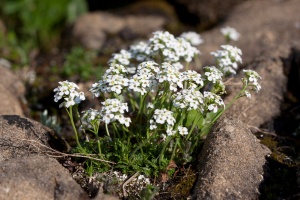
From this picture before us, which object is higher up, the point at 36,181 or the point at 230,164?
the point at 230,164

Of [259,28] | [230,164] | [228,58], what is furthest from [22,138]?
[259,28]

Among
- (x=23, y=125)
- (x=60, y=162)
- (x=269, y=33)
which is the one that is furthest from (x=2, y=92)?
(x=269, y=33)

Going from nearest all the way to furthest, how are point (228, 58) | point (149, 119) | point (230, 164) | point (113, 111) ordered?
point (113, 111), point (230, 164), point (149, 119), point (228, 58)

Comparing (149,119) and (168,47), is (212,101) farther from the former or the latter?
(168,47)

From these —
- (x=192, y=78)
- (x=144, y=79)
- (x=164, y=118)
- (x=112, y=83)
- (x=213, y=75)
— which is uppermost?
(x=213, y=75)

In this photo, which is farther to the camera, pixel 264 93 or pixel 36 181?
pixel 264 93

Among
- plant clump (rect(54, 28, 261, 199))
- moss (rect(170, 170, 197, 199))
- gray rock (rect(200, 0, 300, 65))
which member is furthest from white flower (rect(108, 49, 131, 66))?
gray rock (rect(200, 0, 300, 65))

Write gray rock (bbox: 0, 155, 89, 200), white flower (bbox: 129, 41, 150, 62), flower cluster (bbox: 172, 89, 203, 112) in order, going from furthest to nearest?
white flower (bbox: 129, 41, 150, 62), flower cluster (bbox: 172, 89, 203, 112), gray rock (bbox: 0, 155, 89, 200)

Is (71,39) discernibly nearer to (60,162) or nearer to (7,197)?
(60,162)

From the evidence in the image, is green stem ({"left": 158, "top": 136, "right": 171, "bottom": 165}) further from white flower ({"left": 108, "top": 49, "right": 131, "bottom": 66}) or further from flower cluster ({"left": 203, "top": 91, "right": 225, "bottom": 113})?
white flower ({"left": 108, "top": 49, "right": 131, "bottom": 66})
